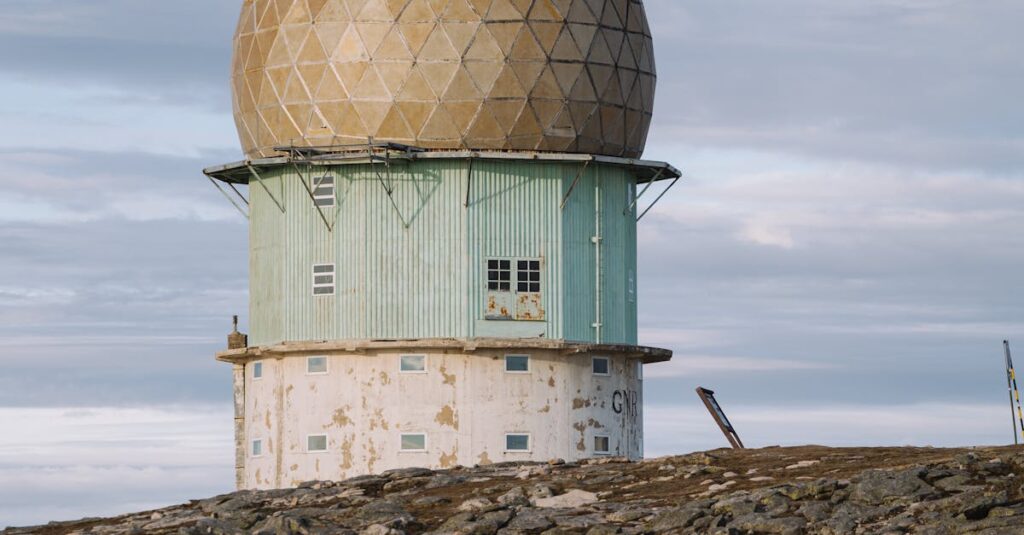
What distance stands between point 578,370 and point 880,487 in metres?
13.5

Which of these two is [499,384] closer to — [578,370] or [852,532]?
[578,370]

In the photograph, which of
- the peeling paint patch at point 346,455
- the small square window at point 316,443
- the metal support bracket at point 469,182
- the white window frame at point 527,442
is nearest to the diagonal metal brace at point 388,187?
the metal support bracket at point 469,182

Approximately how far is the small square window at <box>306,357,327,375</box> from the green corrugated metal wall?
1.73 ft

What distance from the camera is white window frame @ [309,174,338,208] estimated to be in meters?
46.4

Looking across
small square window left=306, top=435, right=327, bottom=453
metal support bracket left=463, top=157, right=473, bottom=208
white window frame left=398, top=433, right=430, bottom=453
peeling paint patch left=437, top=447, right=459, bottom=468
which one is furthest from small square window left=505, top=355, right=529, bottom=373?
small square window left=306, top=435, right=327, bottom=453

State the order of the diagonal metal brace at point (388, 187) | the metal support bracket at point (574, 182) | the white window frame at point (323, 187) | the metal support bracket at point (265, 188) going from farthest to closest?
1. the metal support bracket at point (265, 188)
2. the white window frame at point (323, 187)
3. the metal support bracket at point (574, 182)
4. the diagonal metal brace at point (388, 187)

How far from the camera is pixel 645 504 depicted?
35250mm

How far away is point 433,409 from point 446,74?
776 cm

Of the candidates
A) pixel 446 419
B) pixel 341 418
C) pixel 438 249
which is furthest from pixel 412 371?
pixel 438 249

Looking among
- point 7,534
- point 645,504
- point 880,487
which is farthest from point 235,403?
point 880,487

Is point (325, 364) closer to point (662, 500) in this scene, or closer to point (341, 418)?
point (341, 418)

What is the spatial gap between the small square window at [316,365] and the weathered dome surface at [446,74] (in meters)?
5.07

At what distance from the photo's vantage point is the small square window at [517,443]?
148 ft

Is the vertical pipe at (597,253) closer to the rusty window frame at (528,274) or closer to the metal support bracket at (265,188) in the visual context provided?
the rusty window frame at (528,274)
